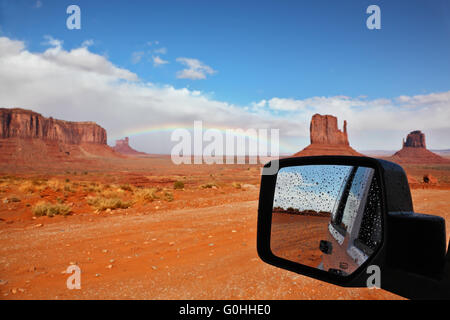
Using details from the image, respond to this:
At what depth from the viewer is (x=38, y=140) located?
119 meters

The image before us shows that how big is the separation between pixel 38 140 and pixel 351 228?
141 m

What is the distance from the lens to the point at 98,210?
12094 millimetres

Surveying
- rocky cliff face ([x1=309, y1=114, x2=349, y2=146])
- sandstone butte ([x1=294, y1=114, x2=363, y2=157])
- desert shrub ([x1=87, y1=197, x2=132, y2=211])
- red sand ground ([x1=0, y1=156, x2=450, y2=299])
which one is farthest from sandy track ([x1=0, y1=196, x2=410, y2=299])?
rocky cliff face ([x1=309, y1=114, x2=349, y2=146])

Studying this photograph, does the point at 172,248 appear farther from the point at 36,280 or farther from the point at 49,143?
the point at 49,143

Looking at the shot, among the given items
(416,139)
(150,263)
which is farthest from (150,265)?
(416,139)

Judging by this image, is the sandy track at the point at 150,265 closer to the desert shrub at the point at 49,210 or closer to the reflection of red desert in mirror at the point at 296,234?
the reflection of red desert in mirror at the point at 296,234

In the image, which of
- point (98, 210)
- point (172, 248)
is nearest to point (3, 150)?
point (98, 210)

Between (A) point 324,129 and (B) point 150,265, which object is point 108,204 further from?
(A) point 324,129

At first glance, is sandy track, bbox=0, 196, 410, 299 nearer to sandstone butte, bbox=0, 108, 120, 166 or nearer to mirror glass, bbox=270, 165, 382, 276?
mirror glass, bbox=270, 165, 382, 276

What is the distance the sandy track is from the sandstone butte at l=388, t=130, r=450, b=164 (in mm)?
142107

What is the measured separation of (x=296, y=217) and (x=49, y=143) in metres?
139

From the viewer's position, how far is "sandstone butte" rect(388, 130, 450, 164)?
414 ft
